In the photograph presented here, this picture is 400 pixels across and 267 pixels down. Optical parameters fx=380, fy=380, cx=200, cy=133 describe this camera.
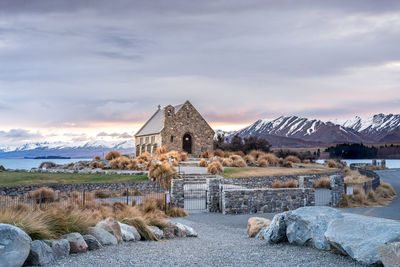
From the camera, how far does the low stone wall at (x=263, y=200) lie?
695 inches

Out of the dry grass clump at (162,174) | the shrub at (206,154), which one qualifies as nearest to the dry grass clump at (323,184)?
the dry grass clump at (162,174)

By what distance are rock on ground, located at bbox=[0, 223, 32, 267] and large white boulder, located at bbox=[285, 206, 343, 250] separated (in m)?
5.59

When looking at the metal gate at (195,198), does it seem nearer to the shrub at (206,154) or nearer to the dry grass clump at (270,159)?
the dry grass clump at (270,159)

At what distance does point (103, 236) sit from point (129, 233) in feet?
2.98

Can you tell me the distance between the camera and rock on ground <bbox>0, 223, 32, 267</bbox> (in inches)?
236

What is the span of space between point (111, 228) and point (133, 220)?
1.29m

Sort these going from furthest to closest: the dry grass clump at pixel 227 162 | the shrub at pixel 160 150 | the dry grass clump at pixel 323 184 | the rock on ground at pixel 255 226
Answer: the shrub at pixel 160 150, the dry grass clump at pixel 227 162, the dry grass clump at pixel 323 184, the rock on ground at pixel 255 226

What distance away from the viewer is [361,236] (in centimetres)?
689

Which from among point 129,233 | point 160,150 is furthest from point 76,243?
point 160,150

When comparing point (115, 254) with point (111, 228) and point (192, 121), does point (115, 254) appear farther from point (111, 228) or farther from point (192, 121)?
point (192, 121)

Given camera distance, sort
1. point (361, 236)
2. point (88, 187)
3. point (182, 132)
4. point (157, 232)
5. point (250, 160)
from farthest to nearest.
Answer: point (182, 132) → point (250, 160) → point (88, 187) → point (157, 232) → point (361, 236)

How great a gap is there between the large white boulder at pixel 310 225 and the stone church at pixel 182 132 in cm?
3425

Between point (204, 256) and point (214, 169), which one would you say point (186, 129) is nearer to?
point (214, 169)

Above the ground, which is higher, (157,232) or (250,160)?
(250,160)
